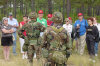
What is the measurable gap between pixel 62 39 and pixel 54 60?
0.45 metres

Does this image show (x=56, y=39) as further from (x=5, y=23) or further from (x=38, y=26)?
(x=5, y=23)

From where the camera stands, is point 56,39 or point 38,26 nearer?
point 56,39

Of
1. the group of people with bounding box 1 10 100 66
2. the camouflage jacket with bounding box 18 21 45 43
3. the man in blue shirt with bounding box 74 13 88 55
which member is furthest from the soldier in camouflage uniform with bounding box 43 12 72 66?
the man in blue shirt with bounding box 74 13 88 55

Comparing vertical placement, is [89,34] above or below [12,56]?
above

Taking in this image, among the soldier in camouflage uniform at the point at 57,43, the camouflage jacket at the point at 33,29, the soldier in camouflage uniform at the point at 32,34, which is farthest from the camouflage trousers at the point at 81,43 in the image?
the soldier in camouflage uniform at the point at 57,43

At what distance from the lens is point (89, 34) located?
7883mm

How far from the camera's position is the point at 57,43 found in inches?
166

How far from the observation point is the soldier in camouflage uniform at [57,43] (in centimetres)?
419

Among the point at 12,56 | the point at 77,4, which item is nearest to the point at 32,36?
the point at 12,56

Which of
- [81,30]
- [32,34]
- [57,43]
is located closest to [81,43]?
[81,30]

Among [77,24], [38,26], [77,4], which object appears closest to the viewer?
[38,26]

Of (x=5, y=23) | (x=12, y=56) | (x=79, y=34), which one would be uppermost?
(x=5, y=23)

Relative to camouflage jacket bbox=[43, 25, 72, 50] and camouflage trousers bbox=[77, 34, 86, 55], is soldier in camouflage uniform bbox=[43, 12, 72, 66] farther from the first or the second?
camouflage trousers bbox=[77, 34, 86, 55]

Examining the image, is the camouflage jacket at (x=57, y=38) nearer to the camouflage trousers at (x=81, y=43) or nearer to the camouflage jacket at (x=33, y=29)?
the camouflage jacket at (x=33, y=29)
